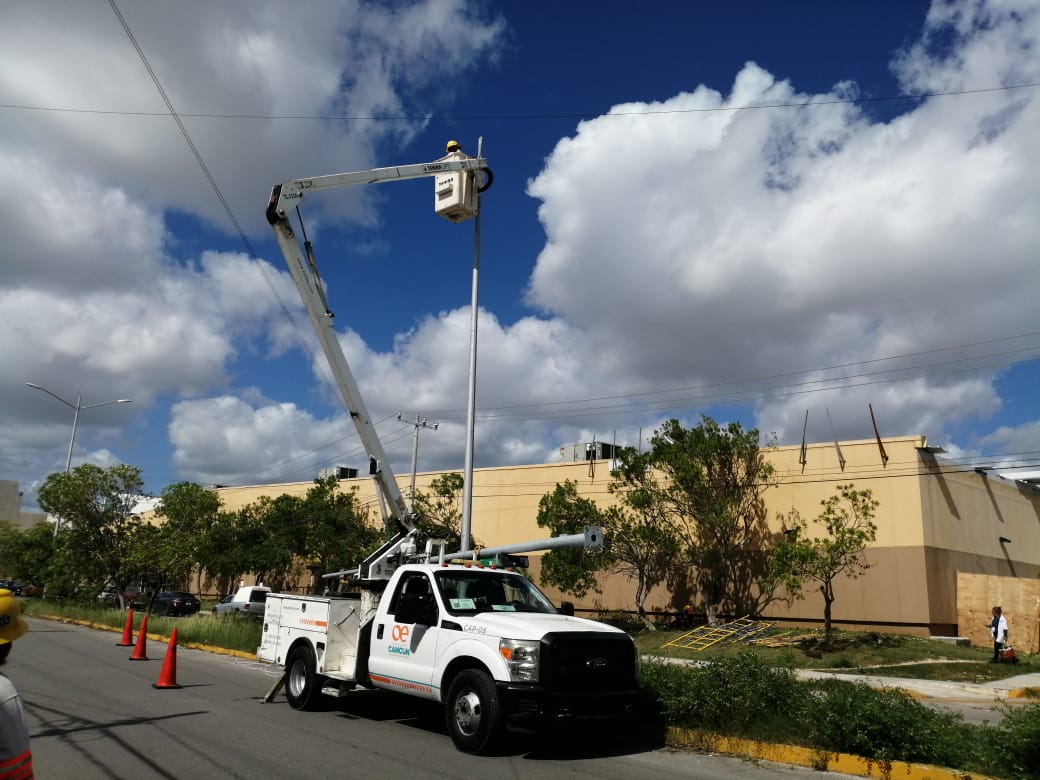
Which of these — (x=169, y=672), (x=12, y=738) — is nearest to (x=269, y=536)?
(x=169, y=672)

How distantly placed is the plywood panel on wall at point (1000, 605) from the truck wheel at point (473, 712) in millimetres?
22687

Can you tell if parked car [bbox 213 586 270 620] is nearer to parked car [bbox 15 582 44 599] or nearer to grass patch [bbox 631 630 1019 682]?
grass patch [bbox 631 630 1019 682]

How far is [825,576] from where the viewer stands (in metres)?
21.8

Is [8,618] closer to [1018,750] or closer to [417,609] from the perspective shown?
[417,609]

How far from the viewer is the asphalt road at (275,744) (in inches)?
299

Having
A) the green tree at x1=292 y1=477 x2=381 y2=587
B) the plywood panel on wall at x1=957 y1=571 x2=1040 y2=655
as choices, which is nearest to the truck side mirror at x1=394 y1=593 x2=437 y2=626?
the plywood panel on wall at x1=957 y1=571 x2=1040 y2=655

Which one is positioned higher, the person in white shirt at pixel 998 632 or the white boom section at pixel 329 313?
the white boom section at pixel 329 313

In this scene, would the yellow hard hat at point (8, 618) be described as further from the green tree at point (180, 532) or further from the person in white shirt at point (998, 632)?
the green tree at point (180, 532)

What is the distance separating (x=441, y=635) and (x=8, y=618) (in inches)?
252

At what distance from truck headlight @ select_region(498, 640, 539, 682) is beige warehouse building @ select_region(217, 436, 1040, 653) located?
21.0 metres

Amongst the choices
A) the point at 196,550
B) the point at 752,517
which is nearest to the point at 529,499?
the point at 752,517

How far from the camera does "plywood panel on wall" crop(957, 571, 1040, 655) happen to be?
2494 cm

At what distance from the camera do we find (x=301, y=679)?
1105 centimetres

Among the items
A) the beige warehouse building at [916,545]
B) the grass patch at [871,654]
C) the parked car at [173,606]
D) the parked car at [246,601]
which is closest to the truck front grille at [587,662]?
the grass patch at [871,654]
